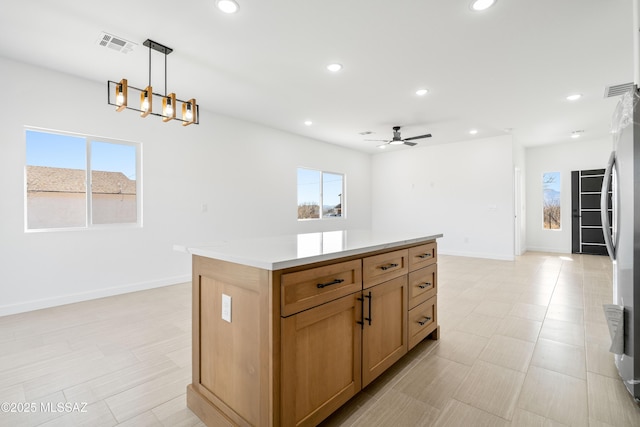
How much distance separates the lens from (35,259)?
3.36 m

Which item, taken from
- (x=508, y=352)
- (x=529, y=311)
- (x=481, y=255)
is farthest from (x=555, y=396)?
(x=481, y=255)

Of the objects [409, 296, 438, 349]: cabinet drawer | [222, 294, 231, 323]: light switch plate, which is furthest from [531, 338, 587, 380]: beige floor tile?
[222, 294, 231, 323]: light switch plate

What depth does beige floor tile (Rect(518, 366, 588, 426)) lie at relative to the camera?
163 centimetres

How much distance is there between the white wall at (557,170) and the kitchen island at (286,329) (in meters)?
7.73

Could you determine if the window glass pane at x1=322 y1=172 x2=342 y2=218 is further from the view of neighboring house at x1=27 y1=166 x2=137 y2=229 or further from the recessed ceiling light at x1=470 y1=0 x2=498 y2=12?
the recessed ceiling light at x1=470 y1=0 x2=498 y2=12

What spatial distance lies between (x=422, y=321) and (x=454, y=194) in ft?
18.3

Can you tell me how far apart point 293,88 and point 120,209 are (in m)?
2.79

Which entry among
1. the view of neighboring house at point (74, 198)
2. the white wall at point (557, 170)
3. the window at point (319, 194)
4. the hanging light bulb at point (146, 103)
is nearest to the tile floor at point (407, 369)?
the view of neighboring house at point (74, 198)

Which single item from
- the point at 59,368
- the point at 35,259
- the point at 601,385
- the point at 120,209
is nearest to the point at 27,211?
the point at 35,259

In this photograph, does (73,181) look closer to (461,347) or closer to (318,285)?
(318,285)

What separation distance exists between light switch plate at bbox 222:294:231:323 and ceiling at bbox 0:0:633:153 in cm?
217

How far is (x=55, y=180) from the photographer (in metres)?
3.59

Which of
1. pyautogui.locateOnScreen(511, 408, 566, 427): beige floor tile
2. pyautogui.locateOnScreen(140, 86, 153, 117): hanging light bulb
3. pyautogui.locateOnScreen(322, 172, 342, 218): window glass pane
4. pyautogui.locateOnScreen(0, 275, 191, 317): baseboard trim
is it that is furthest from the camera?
pyautogui.locateOnScreen(322, 172, 342, 218): window glass pane

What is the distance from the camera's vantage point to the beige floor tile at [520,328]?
8.68ft
